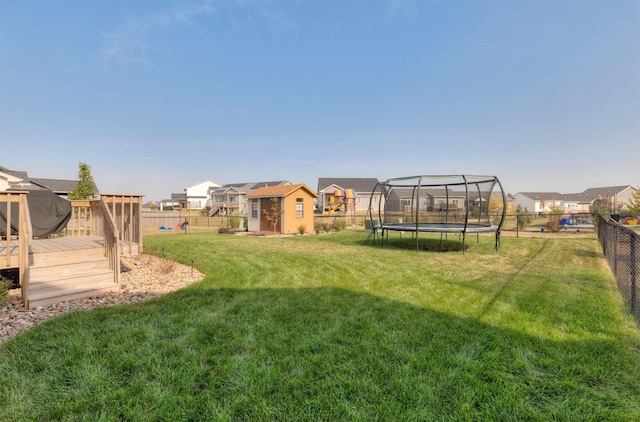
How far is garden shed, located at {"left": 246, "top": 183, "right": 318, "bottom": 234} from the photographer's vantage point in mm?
16656

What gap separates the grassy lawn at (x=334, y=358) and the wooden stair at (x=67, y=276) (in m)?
1.04

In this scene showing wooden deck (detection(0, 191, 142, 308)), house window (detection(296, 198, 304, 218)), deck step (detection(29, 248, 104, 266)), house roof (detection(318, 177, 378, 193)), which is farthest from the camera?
house roof (detection(318, 177, 378, 193))

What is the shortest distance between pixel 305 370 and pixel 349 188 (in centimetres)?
4011

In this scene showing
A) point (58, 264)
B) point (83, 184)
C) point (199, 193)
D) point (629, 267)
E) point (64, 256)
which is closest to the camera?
point (629, 267)

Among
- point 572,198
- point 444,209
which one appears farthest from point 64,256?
point 572,198

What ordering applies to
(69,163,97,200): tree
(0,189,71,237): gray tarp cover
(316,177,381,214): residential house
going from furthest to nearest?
(316,177,381,214): residential house, (69,163,97,200): tree, (0,189,71,237): gray tarp cover

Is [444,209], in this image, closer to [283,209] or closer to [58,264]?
[283,209]

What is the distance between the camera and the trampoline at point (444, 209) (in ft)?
31.2

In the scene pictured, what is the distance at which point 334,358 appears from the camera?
247cm

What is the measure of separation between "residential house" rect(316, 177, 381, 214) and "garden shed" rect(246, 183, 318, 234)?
2076cm

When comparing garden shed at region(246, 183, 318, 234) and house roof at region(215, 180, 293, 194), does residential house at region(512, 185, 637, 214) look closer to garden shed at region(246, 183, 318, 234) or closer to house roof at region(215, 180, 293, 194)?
house roof at region(215, 180, 293, 194)

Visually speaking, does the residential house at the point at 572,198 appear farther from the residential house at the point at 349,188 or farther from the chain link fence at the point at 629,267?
the chain link fence at the point at 629,267

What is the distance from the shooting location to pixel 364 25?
37.5 ft

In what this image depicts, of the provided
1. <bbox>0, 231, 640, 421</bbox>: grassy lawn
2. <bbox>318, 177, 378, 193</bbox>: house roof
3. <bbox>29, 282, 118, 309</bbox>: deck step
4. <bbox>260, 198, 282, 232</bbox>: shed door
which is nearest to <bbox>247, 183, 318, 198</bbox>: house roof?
<bbox>260, 198, 282, 232</bbox>: shed door
